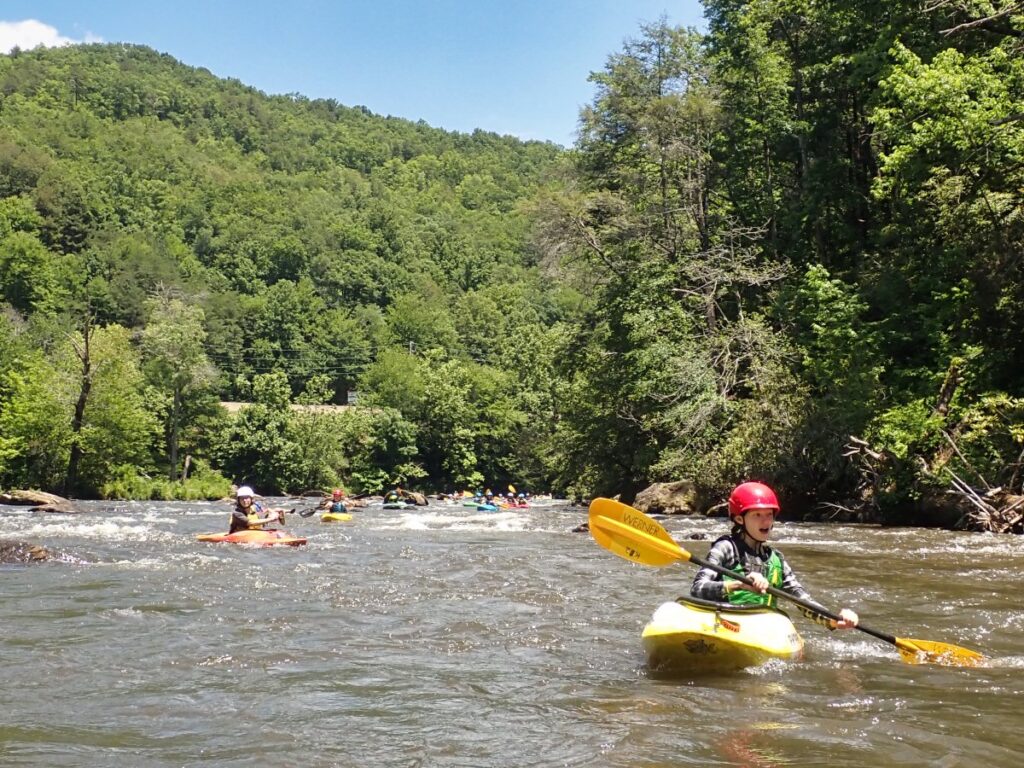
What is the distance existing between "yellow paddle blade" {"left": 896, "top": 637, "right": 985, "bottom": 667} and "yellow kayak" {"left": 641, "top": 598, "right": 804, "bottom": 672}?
0.68m

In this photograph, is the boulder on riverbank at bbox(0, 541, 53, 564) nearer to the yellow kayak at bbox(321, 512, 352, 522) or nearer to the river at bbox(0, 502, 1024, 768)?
the river at bbox(0, 502, 1024, 768)

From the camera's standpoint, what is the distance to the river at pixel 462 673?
4055 mm

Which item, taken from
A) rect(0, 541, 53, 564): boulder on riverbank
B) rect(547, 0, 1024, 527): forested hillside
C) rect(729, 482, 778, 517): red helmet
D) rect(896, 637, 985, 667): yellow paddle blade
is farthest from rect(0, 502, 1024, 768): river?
rect(547, 0, 1024, 527): forested hillside

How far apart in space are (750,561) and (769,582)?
22 centimetres

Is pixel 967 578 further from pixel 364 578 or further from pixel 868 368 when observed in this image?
pixel 868 368

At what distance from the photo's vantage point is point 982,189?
54.7ft

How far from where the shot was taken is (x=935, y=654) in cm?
589

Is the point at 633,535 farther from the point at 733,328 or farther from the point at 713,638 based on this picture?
the point at 733,328

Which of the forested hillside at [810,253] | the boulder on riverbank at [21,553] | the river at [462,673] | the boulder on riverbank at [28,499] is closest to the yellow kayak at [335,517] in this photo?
the forested hillside at [810,253]

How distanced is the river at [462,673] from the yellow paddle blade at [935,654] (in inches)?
4.3

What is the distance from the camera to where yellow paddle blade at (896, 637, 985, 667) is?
585 cm

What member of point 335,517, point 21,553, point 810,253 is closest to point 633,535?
point 21,553

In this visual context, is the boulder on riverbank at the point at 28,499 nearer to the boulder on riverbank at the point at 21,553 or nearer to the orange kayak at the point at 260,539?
the orange kayak at the point at 260,539

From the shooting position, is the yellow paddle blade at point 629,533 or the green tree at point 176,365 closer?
the yellow paddle blade at point 629,533
